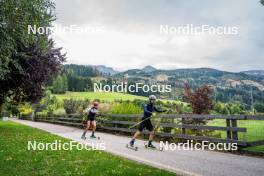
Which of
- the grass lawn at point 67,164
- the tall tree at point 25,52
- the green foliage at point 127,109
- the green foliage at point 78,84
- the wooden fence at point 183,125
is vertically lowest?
the grass lawn at point 67,164

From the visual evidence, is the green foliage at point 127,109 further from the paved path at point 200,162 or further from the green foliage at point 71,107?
the green foliage at point 71,107

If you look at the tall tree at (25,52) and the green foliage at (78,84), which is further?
the green foliage at (78,84)

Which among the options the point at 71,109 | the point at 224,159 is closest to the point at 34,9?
the point at 224,159

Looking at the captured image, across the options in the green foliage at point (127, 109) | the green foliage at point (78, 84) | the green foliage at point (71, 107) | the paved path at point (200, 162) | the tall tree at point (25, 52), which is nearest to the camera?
the paved path at point (200, 162)

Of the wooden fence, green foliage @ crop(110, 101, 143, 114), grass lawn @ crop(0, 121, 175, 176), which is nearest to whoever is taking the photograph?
grass lawn @ crop(0, 121, 175, 176)

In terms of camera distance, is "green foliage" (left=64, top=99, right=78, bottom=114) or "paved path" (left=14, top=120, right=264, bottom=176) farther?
"green foliage" (left=64, top=99, right=78, bottom=114)

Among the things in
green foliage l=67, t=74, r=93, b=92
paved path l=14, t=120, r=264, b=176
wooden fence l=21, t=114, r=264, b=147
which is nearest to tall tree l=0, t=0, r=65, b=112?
wooden fence l=21, t=114, r=264, b=147

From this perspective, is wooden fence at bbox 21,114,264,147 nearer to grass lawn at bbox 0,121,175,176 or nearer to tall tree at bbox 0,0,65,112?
grass lawn at bbox 0,121,175,176

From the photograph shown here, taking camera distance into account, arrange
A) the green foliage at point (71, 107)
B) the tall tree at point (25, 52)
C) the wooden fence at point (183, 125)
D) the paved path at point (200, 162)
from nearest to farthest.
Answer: the paved path at point (200, 162) < the wooden fence at point (183, 125) < the tall tree at point (25, 52) < the green foliage at point (71, 107)

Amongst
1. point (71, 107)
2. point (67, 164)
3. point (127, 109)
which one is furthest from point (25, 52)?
point (71, 107)

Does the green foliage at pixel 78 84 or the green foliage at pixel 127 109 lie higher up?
the green foliage at pixel 78 84

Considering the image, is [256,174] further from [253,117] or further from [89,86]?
[89,86]

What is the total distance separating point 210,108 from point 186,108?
7.74 ft

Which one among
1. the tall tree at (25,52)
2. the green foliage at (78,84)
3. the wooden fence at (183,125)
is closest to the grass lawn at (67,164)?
the wooden fence at (183,125)
